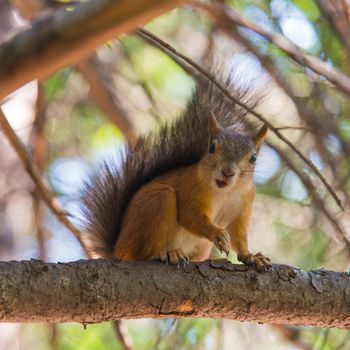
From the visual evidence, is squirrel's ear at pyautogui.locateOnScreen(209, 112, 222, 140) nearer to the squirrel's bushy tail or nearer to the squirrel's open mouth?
the squirrel's bushy tail

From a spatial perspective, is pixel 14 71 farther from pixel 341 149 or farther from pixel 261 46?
pixel 261 46

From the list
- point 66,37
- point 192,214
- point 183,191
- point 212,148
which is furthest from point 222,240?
point 66,37

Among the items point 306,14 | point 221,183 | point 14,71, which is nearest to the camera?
point 14,71

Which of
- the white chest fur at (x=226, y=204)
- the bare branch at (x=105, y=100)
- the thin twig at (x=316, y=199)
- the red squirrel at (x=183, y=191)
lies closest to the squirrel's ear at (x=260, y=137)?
the red squirrel at (x=183, y=191)

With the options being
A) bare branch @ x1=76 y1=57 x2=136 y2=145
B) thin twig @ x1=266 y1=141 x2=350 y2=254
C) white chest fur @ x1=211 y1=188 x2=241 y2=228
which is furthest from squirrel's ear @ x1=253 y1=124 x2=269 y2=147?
bare branch @ x1=76 y1=57 x2=136 y2=145

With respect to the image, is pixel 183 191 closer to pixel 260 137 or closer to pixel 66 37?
pixel 260 137

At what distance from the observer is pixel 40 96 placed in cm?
300

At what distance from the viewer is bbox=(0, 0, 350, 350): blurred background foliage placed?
105 inches

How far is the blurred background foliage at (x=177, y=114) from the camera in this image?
8.79 ft

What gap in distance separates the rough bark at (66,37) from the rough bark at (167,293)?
987 mm

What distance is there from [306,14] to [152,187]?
1368mm

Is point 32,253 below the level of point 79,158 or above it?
below

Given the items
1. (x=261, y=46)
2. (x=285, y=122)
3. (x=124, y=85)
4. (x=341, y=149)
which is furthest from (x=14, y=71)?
(x=124, y=85)

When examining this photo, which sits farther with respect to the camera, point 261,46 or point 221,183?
point 261,46
